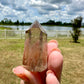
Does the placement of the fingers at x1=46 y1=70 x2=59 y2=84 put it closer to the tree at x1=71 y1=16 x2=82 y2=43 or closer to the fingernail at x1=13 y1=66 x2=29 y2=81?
the fingernail at x1=13 y1=66 x2=29 y2=81

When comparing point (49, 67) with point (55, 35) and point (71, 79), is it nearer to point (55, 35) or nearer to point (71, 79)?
point (71, 79)

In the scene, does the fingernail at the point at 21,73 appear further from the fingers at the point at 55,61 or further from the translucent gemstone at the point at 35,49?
the fingers at the point at 55,61

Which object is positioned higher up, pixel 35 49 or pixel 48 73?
pixel 35 49

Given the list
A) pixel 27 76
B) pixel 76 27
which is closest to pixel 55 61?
pixel 27 76

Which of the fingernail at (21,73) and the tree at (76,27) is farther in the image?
the tree at (76,27)

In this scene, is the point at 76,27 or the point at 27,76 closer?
the point at 27,76

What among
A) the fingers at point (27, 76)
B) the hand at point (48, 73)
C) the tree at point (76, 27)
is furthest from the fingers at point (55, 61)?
the tree at point (76, 27)

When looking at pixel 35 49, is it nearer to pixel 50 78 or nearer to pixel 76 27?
pixel 50 78

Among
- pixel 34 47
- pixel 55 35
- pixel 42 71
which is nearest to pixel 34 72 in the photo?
pixel 42 71
